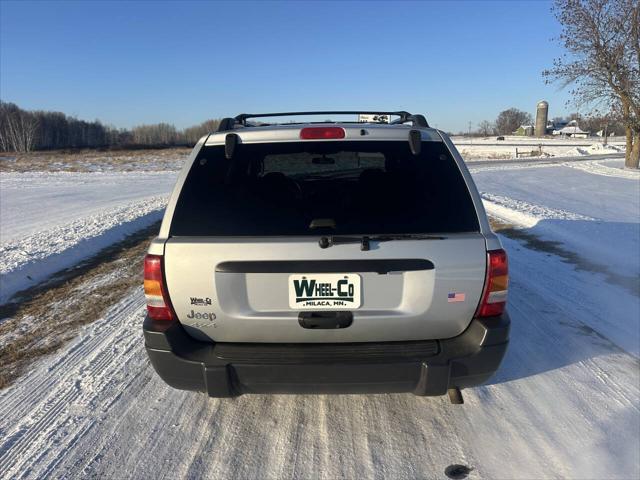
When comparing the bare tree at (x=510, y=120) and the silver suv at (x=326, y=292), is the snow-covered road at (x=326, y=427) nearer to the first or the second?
the silver suv at (x=326, y=292)

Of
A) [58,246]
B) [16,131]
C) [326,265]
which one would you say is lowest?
[58,246]

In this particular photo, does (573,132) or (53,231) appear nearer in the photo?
(53,231)

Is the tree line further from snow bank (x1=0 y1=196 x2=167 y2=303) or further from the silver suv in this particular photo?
the silver suv

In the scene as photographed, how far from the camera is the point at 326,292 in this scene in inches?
99.3

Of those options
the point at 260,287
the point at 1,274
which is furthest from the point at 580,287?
the point at 1,274

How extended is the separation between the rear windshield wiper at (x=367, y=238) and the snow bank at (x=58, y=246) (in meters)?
5.25

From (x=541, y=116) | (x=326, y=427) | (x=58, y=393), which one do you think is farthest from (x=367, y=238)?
(x=541, y=116)

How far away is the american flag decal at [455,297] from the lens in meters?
2.54

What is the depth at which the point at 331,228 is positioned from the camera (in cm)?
252

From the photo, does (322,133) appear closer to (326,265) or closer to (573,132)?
(326,265)

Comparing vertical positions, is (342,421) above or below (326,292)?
below

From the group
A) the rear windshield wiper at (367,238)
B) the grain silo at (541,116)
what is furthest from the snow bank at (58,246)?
the grain silo at (541,116)

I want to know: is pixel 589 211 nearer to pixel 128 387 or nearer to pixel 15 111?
pixel 128 387

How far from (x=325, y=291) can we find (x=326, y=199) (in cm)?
56
